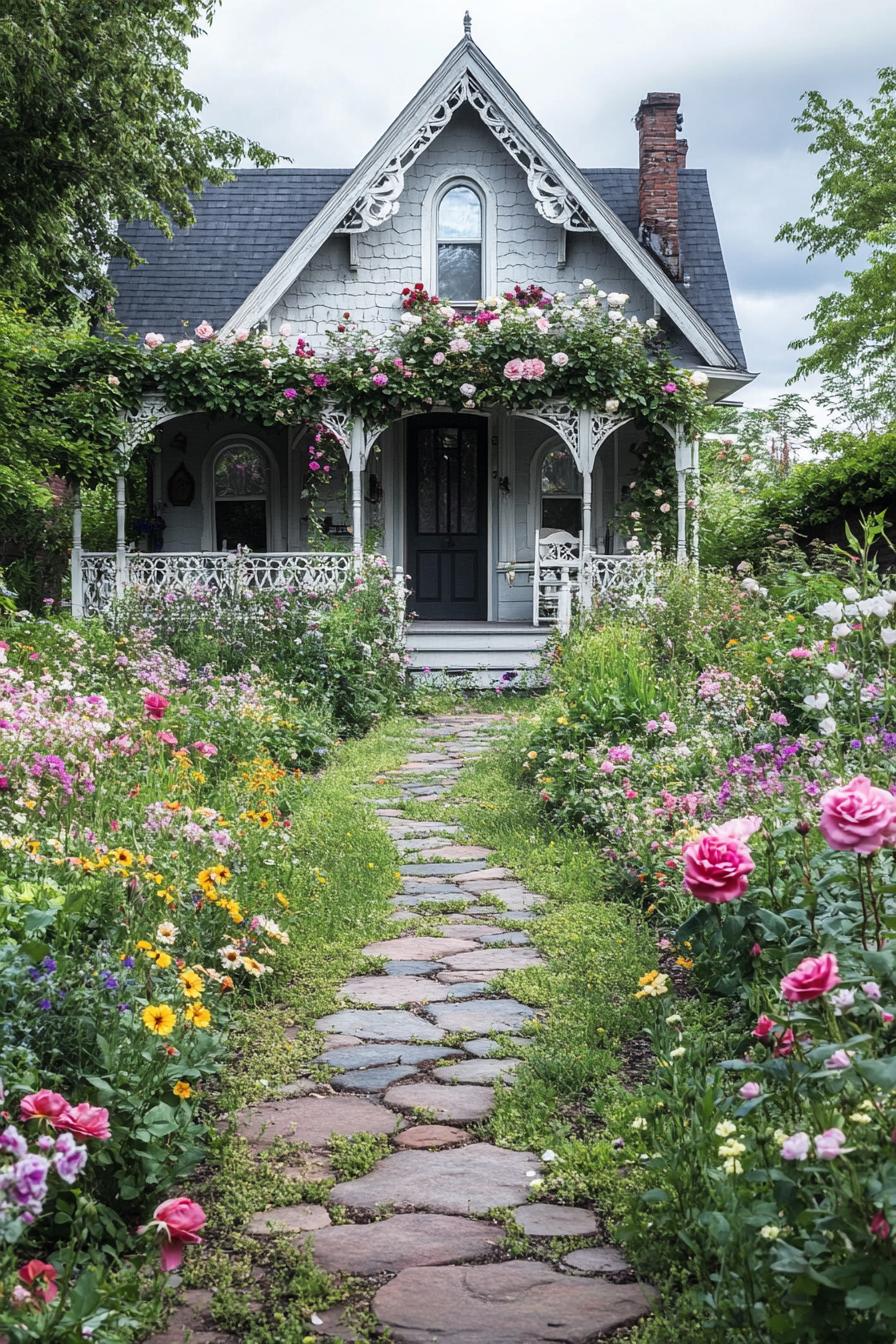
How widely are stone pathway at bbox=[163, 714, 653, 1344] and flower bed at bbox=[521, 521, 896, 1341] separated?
170mm

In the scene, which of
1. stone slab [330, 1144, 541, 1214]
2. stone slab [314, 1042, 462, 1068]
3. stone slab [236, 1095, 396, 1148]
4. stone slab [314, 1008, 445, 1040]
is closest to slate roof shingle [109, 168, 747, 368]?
stone slab [314, 1008, 445, 1040]

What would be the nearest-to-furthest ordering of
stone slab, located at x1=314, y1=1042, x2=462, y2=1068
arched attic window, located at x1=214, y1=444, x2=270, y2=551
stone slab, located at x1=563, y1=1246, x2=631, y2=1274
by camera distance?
stone slab, located at x1=563, y1=1246, x2=631, y2=1274, stone slab, located at x1=314, y1=1042, x2=462, y2=1068, arched attic window, located at x1=214, y1=444, x2=270, y2=551

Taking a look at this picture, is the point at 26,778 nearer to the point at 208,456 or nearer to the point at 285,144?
the point at 208,456

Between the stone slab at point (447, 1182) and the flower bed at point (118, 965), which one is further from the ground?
the flower bed at point (118, 965)

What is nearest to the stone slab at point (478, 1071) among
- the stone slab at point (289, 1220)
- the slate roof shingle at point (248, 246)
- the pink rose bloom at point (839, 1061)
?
the stone slab at point (289, 1220)

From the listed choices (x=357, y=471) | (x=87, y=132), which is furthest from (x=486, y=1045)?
(x=87, y=132)

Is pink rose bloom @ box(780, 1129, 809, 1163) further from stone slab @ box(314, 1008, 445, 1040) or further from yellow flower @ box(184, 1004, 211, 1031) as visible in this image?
stone slab @ box(314, 1008, 445, 1040)

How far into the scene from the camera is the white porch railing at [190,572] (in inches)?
492

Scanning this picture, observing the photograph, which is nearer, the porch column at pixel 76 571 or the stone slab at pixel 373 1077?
the stone slab at pixel 373 1077

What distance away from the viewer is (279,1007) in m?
4.04

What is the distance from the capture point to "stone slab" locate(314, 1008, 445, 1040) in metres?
3.80

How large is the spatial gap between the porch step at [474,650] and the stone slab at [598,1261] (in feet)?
34.2

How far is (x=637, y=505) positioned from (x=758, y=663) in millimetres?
7251

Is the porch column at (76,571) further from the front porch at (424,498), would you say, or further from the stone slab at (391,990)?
the stone slab at (391,990)
